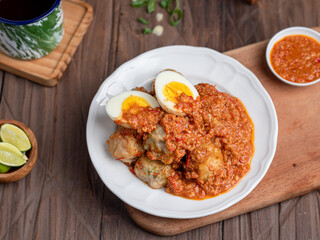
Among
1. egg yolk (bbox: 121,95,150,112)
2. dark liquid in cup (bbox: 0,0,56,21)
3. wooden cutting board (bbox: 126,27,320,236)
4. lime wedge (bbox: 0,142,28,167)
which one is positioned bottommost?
wooden cutting board (bbox: 126,27,320,236)

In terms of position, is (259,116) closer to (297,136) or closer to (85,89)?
(297,136)

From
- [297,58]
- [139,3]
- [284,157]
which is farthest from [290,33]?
[139,3]

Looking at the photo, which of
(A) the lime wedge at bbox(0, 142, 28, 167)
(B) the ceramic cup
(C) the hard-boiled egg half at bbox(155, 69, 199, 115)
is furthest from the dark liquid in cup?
(C) the hard-boiled egg half at bbox(155, 69, 199, 115)

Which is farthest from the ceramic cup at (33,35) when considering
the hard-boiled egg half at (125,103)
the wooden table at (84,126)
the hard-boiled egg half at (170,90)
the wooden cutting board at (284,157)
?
the wooden cutting board at (284,157)

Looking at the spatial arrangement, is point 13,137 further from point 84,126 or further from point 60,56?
point 60,56

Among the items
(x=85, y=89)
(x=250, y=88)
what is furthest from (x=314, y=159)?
(x=85, y=89)

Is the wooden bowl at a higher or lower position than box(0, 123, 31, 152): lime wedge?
lower

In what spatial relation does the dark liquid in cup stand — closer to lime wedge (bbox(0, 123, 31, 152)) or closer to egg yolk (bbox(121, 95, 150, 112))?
lime wedge (bbox(0, 123, 31, 152))

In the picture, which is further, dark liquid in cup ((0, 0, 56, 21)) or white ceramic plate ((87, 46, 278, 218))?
dark liquid in cup ((0, 0, 56, 21))
